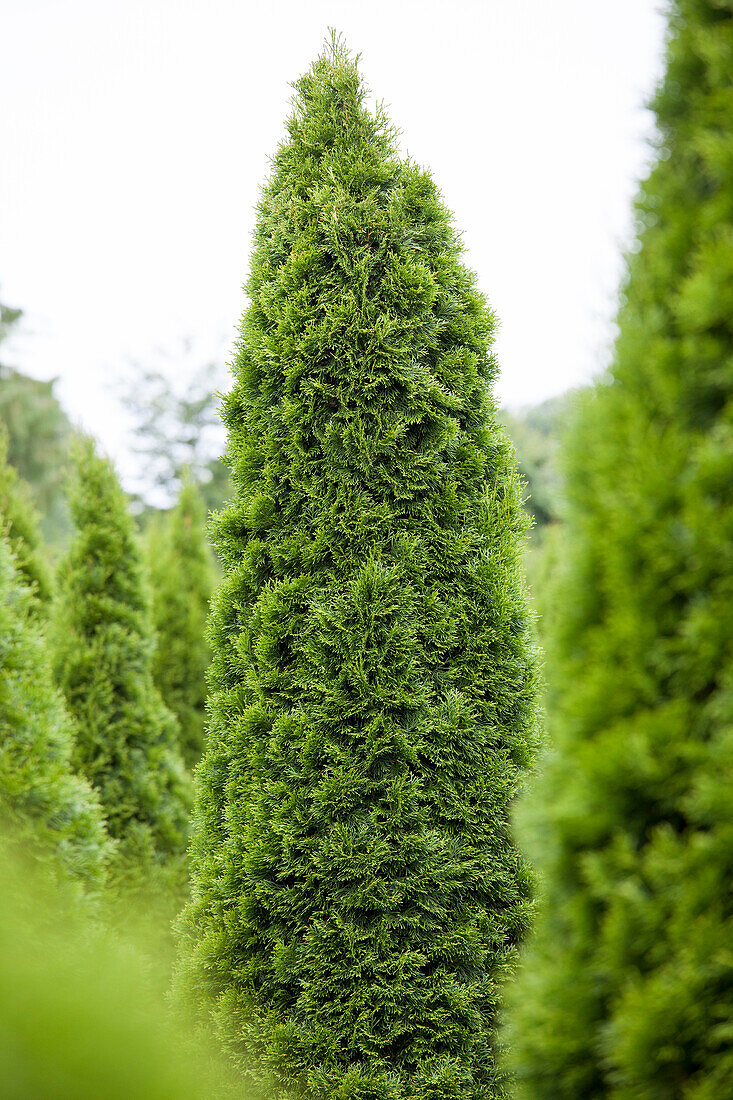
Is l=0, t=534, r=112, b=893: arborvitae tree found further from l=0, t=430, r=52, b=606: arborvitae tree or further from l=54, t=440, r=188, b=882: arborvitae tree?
l=0, t=430, r=52, b=606: arborvitae tree

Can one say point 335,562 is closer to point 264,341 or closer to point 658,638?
point 264,341

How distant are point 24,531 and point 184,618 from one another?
2.52 meters

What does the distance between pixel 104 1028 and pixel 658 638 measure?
5.36 feet

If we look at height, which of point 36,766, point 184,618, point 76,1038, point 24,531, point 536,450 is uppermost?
point 536,450

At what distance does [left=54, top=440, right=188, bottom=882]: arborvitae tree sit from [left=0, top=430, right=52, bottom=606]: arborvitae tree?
92.1 inches

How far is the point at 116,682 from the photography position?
6.62 meters

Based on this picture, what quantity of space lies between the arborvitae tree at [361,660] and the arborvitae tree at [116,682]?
289 centimetres

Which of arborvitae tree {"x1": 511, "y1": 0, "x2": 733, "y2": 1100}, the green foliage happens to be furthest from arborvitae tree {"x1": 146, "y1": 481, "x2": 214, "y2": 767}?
arborvitae tree {"x1": 511, "y1": 0, "x2": 733, "y2": 1100}

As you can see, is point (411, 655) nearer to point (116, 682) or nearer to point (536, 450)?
point (116, 682)

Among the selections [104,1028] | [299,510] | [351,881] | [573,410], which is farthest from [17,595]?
[573,410]

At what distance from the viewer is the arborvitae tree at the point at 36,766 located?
12.9ft

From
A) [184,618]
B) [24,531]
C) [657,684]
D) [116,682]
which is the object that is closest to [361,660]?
[657,684]

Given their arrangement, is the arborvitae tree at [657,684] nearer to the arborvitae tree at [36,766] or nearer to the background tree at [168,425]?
the arborvitae tree at [36,766]

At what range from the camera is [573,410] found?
1983 millimetres
